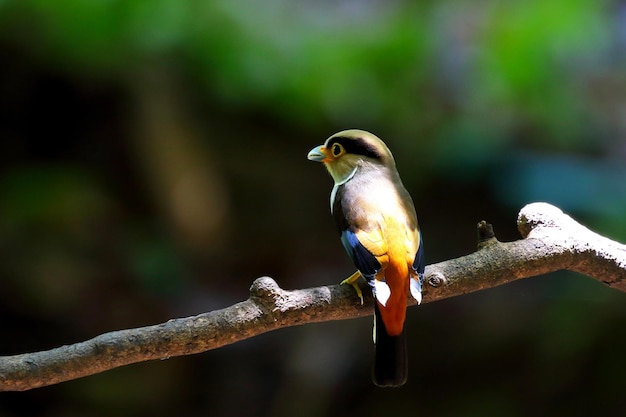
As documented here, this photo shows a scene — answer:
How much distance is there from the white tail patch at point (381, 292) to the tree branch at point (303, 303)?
0.12 meters

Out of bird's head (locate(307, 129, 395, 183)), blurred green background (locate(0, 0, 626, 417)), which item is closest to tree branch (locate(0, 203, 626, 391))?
bird's head (locate(307, 129, 395, 183))

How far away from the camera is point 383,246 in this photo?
2.04 metres

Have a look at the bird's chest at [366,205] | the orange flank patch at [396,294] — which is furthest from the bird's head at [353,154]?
the orange flank patch at [396,294]

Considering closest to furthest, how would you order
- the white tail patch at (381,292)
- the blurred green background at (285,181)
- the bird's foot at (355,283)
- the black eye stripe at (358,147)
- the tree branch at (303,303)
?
1. the tree branch at (303,303)
2. the white tail patch at (381,292)
3. the bird's foot at (355,283)
4. the black eye stripe at (358,147)
5. the blurred green background at (285,181)

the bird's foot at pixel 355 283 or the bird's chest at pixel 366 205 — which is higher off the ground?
the bird's chest at pixel 366 205

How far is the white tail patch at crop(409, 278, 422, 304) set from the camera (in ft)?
6.32

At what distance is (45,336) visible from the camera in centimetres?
467

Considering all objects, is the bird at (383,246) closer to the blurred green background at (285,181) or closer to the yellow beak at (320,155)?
the yellow beak at (320,155)

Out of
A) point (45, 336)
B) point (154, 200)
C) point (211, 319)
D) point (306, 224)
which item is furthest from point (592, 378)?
point (211, 319)

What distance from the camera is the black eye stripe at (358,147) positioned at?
2.43 m

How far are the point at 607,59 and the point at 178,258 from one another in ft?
10.3

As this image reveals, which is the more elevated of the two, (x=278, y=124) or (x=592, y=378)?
(x=278, y=124)

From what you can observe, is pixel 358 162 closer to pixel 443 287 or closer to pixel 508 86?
pixel 443 287

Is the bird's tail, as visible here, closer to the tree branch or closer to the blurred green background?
the tree branch
